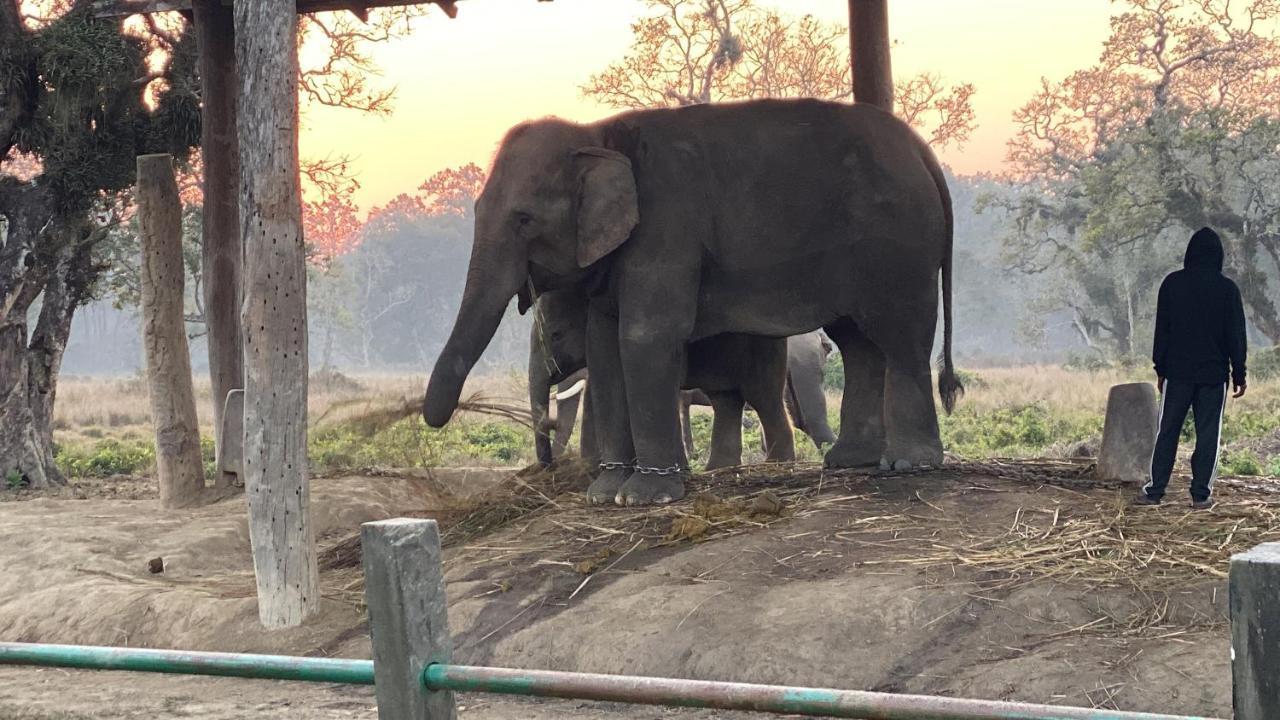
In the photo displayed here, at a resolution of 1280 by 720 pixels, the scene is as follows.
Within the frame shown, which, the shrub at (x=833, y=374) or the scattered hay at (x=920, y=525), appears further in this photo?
the shrub at (x=833, y=374)

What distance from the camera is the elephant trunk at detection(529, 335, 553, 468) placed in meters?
11.3

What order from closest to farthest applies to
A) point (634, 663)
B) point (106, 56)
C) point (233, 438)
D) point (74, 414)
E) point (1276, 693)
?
1. point (1276, 693)
2. point (634, 663)
3. point (233, 438)
4. point (106, 56)
5. point (74, 414)

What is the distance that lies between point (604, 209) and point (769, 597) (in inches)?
116

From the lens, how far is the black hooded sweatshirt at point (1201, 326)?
802 centimetres

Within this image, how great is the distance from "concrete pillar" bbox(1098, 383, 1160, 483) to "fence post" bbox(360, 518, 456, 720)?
6229mm

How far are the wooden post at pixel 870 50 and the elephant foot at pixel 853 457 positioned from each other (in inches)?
112

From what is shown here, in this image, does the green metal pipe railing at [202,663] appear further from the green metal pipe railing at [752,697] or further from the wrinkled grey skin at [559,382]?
the wrinkled grey skin at [559,382]

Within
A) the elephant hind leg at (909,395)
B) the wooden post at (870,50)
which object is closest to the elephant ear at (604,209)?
the elephant hind leg at (909,395)

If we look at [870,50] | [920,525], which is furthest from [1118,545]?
[870,50]

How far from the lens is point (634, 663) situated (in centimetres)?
690

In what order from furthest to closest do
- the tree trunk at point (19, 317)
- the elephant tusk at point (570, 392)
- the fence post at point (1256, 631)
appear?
the tree trunk at point (19, 317) < the elephant tusk at point (570, 392) < the fence post at point (1256, 631)

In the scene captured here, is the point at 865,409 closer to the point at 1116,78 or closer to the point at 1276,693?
the point at 1276,693

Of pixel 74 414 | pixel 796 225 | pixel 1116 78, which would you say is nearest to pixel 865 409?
pixel 796 225

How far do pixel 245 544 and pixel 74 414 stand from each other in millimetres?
23329
